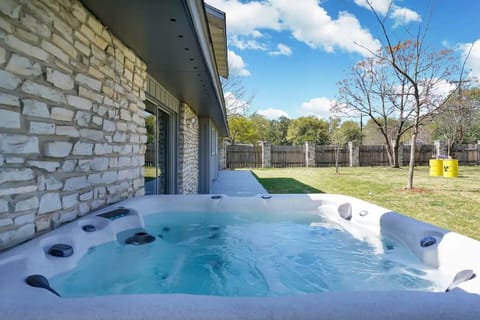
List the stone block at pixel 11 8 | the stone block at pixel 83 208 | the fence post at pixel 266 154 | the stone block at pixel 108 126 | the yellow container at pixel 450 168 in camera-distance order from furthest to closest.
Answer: the fence post at pixel 266 154
the yellow container at pixel 450 168
the stone block at pixel 108 126
the stone block at pixel 83 208
the stone block at pixel 11 8

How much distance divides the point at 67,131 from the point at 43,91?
0.37 meters

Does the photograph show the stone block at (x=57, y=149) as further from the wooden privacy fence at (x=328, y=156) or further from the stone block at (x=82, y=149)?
the wooden privacy fence at (x=328, y=156)

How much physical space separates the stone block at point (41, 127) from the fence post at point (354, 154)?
59.9 feet

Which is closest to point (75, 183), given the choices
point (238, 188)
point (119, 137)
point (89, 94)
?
point (89, 94)

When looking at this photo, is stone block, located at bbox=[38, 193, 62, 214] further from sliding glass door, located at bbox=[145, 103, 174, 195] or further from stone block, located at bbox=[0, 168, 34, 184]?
sliding glass door, located at bbox=[145, 103, 174, 195]

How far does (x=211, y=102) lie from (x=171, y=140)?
3.59 feet

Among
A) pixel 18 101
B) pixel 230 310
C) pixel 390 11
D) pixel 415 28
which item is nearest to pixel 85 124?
pixel 18 101

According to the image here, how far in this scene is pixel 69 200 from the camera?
2.21m

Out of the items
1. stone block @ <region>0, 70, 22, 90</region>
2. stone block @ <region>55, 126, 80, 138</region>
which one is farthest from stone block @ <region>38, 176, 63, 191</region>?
stone block @ <region>0, 70, 22, 90</region>

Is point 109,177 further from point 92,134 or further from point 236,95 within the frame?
point 236,95

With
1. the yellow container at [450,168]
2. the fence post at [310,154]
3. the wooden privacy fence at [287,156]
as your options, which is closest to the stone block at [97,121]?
the yellow container at [450,168]

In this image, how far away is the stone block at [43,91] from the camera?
1738 mm

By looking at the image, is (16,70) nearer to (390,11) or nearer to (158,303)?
(158,303)

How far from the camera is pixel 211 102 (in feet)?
18.6
